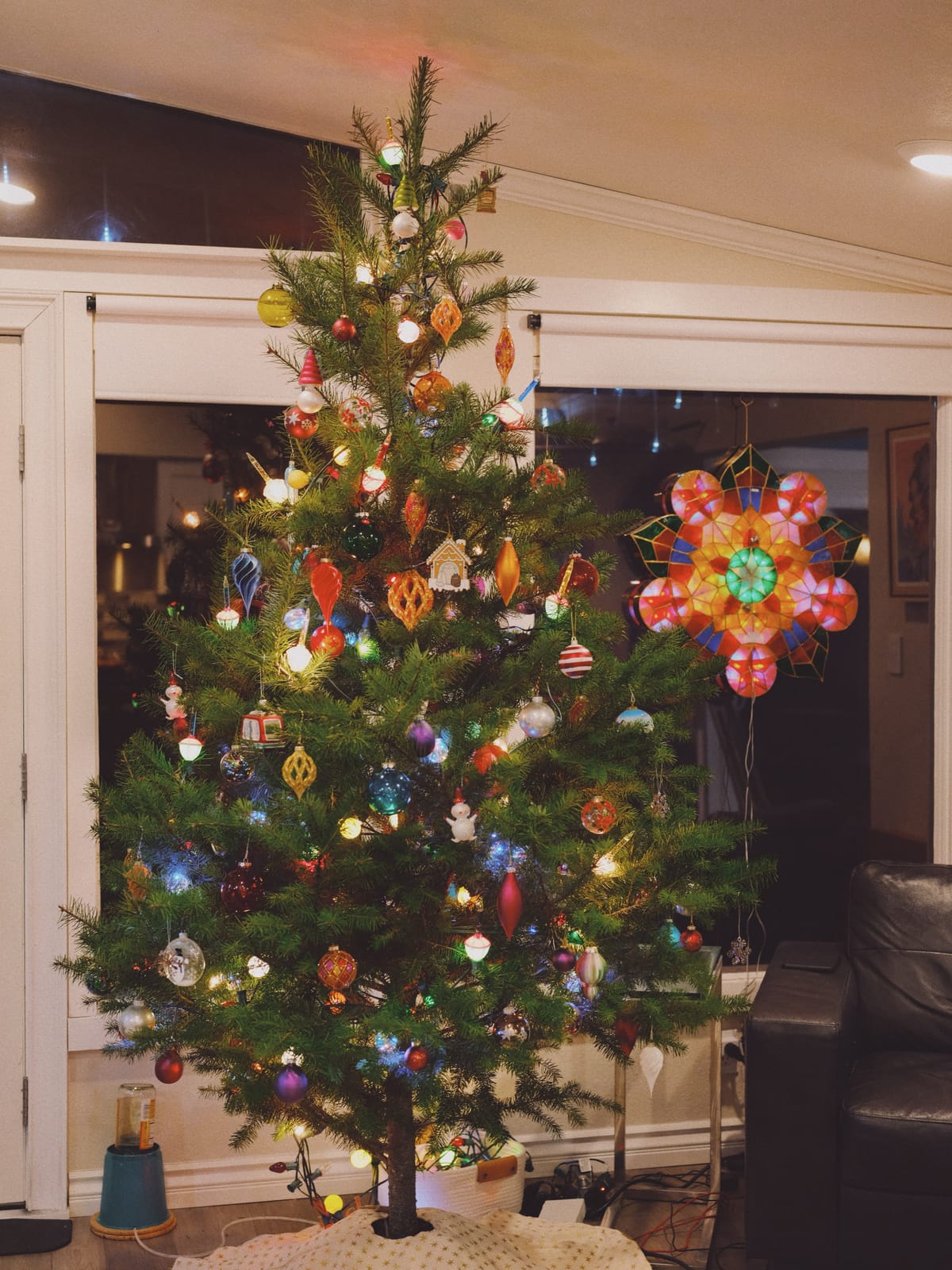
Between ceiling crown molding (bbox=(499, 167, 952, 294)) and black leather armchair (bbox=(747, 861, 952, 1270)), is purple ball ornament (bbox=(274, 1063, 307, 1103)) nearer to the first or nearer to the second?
black leather armchair (bbox=(747, 861, 952, 1270))

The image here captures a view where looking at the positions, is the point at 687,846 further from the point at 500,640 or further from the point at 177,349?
the point at 177,349

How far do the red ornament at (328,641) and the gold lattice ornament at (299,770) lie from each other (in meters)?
0.18

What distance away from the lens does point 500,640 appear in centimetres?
230

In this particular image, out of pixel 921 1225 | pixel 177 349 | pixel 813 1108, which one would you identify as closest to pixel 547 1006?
pixel 813 1108

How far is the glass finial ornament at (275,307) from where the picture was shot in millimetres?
2363

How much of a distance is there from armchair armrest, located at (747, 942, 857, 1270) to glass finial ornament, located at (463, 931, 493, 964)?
0.88 meters

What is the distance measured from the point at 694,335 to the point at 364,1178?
2.39 m

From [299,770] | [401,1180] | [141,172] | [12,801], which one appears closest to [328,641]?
[299,770]

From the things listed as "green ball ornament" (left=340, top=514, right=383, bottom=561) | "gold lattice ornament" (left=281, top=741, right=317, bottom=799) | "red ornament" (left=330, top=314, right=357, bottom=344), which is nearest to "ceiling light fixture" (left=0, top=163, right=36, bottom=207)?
"red ornament" (left=330, top=314, right=357, bottom=344)

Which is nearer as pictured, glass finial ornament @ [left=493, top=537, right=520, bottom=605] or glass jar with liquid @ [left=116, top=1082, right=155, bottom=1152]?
glass finial ornament @ [left=493, top=537, right=520, bottom=605]

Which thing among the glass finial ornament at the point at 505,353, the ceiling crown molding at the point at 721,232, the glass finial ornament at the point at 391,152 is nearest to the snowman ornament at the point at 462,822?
the glass finial ornament at the point at 505,353

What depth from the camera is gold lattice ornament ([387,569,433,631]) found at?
7.04ft

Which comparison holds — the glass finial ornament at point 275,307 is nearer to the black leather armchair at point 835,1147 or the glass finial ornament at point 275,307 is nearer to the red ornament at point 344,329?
the red ornament at point 344,329

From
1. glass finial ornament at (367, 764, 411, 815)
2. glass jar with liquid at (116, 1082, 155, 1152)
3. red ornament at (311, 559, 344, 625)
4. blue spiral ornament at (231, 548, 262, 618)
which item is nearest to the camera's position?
glass finial ornament at (367, 764, 411, 815)
